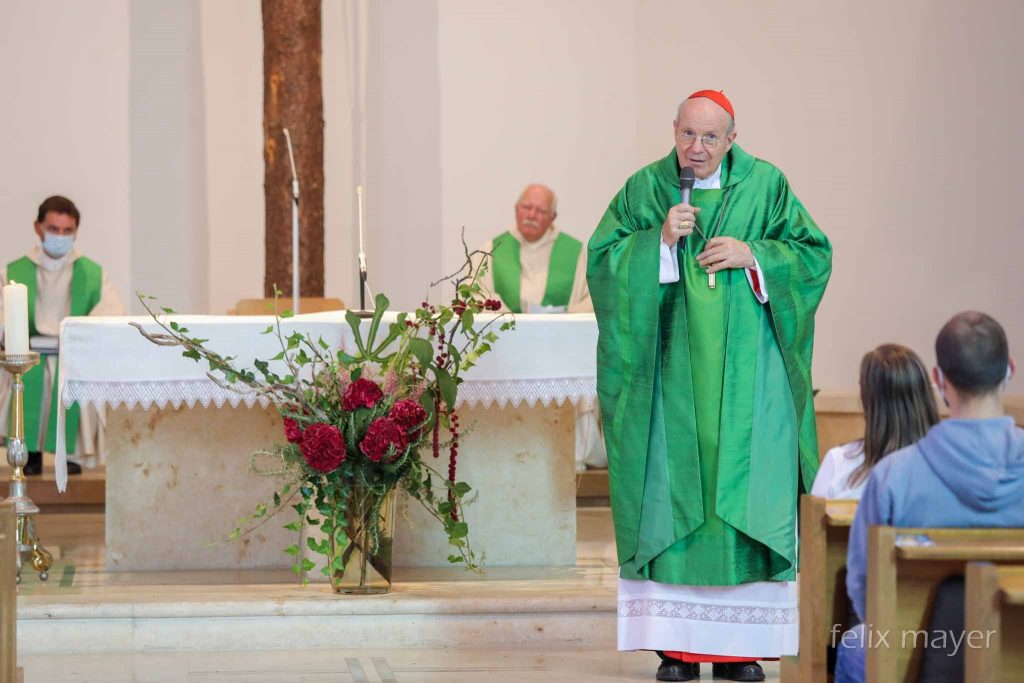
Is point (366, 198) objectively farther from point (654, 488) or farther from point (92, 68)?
point (654, 488)

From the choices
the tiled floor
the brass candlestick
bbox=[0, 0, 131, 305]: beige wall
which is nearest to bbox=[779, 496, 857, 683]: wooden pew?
the tiled floor

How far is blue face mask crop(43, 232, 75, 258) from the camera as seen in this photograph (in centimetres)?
768

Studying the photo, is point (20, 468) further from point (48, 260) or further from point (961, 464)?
point (961, 464)

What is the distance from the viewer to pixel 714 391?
14.2 feet

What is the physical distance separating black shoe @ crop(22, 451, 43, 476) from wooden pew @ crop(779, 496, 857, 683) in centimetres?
559

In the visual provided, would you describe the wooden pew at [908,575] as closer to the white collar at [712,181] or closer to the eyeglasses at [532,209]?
the white collar at [712,181]

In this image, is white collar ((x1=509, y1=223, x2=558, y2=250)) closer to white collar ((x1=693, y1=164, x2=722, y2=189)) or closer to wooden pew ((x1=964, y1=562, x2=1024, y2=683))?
white collar ((x1=693, y1=164, x2=722, y2=189))

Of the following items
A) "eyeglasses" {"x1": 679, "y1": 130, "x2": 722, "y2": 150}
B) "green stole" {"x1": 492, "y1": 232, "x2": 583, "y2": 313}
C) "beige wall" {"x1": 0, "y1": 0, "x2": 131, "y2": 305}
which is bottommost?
"green stole" {"x1": 492, "y1": 232, "x2": 583, "y2": 313}

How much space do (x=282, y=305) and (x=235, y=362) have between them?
8.83 ft

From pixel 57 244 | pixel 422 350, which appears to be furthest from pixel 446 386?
pixel 57 244

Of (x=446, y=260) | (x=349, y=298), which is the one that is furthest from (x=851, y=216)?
(x=349, y=298)

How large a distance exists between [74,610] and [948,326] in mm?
3116

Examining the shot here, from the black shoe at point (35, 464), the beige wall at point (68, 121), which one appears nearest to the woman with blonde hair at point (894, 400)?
the black shoe at point (35, 464)

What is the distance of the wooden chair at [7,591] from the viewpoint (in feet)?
10.4
